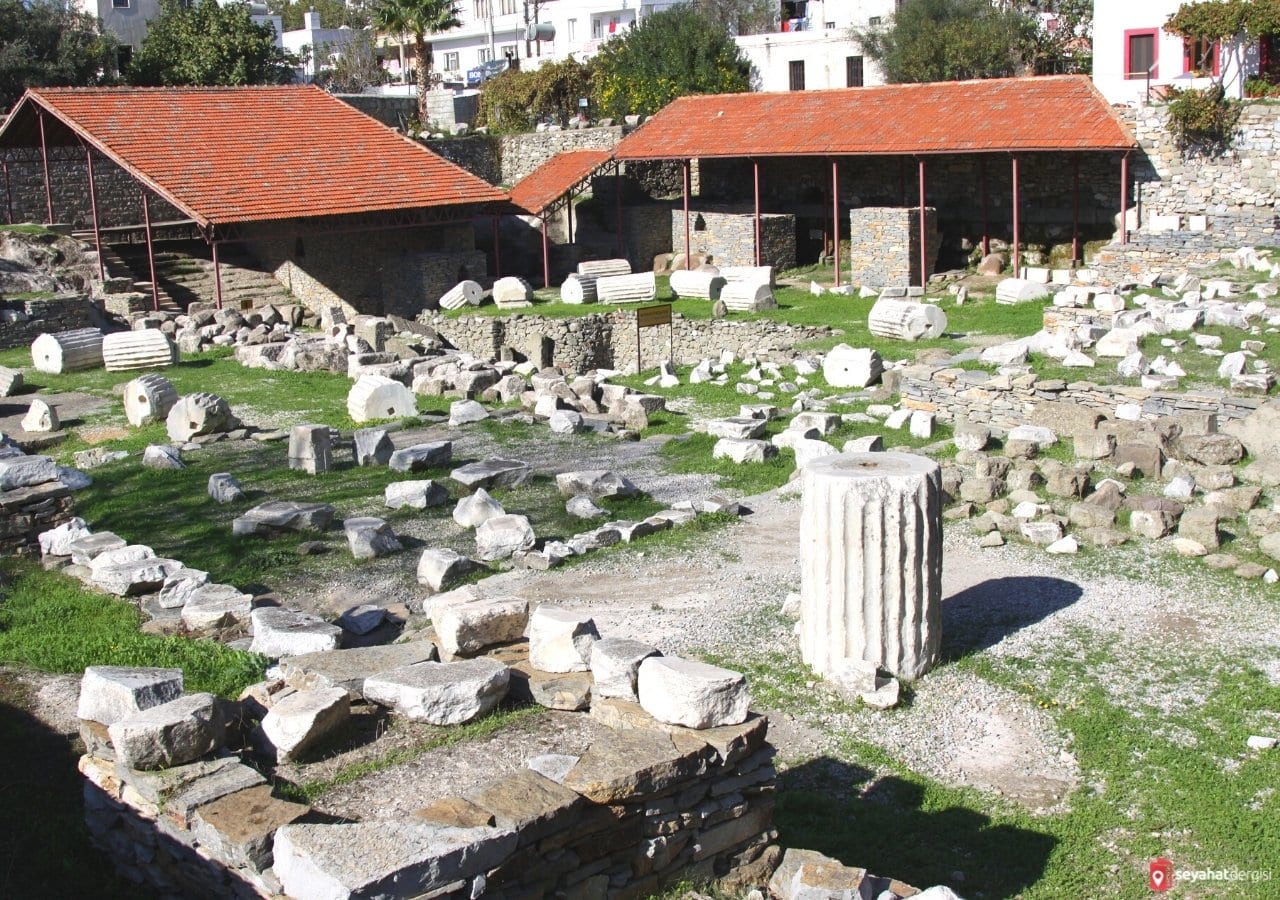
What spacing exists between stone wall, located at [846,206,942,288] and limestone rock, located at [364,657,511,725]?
21915mm

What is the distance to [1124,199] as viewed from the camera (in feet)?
88.5

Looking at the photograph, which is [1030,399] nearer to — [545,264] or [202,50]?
[545,264]

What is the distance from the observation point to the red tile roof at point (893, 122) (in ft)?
89.2

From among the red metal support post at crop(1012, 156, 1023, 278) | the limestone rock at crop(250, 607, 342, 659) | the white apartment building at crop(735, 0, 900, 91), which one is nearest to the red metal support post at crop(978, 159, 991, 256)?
the red metal support post at crop(1012, 156, 1023, 278)

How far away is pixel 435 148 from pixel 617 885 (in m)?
34.6

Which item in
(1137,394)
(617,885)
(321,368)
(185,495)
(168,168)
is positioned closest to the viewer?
(617,885)

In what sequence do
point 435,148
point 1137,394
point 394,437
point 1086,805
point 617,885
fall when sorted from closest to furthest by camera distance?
point 617,885, point 1086,805, point 1137,394, point 394,437, point 435,148

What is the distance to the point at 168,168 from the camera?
91.2 feet

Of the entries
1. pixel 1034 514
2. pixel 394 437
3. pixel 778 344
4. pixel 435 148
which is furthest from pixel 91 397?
pixel 435 148

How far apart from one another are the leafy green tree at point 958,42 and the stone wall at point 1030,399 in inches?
938

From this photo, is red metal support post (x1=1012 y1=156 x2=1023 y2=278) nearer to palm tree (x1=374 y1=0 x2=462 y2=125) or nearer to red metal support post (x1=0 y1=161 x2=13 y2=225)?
red metal support post (x1=0 y1=161 x2=13 y2=225)

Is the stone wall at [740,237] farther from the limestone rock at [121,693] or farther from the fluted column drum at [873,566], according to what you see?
the limestone rock at [121,693]

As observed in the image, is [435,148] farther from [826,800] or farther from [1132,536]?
[826,800]

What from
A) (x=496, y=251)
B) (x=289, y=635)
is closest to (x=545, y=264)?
(x=496, y=251)
